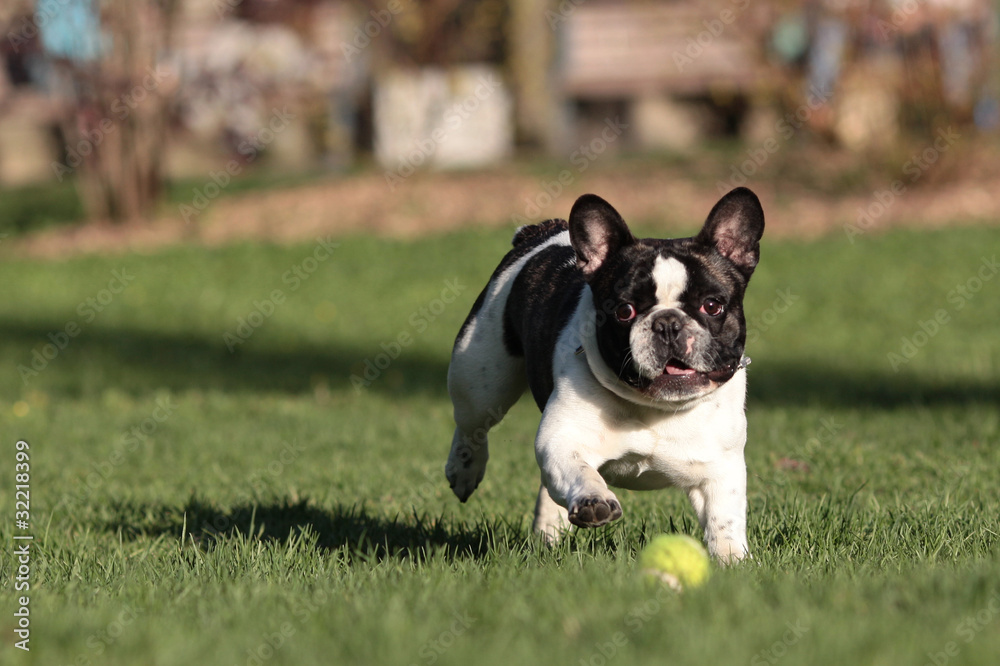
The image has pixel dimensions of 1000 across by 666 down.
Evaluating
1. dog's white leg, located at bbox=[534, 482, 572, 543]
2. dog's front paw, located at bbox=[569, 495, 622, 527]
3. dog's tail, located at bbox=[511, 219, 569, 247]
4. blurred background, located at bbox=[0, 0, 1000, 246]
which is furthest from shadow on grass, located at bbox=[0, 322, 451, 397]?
dog's front paw, located at bbox=[569, 495, 622, 527]

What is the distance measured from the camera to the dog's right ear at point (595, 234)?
5.00m

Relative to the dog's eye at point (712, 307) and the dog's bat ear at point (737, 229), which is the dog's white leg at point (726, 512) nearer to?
the dog's eye at point (712, 307)

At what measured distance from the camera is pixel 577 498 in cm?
433

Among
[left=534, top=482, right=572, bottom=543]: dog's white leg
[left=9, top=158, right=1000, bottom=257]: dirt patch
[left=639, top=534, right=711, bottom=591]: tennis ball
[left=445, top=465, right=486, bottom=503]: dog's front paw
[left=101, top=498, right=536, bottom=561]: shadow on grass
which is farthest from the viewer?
[left=9, top=158, right=1000, bottom=257]: dirt patch

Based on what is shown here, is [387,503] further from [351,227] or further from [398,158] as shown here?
[398,158]

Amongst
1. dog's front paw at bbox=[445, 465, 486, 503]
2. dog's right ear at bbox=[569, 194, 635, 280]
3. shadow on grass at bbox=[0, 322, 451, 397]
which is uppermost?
dog's right ear at bbox=[569, 194, 635, 280]

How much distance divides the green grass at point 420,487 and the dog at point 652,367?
1.09 feet

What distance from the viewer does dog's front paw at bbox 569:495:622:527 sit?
424 cm

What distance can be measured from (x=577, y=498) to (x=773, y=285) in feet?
35.8

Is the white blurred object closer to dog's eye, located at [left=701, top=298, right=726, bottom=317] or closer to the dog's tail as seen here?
the dog's tail

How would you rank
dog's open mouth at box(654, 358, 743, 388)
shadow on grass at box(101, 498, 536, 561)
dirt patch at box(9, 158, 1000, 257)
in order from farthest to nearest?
dirt patch at box(9, 158, 1000, 257)
shadow on grass at box(101, 498, 536, 561)
dog's open mouth at box(654, 358, 743, 388)

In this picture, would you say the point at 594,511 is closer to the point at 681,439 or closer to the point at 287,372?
the point at 681,439

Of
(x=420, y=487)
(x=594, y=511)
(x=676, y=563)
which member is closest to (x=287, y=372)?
(x=420, y=487)

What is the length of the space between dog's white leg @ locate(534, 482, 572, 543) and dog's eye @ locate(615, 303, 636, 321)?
1.12m
